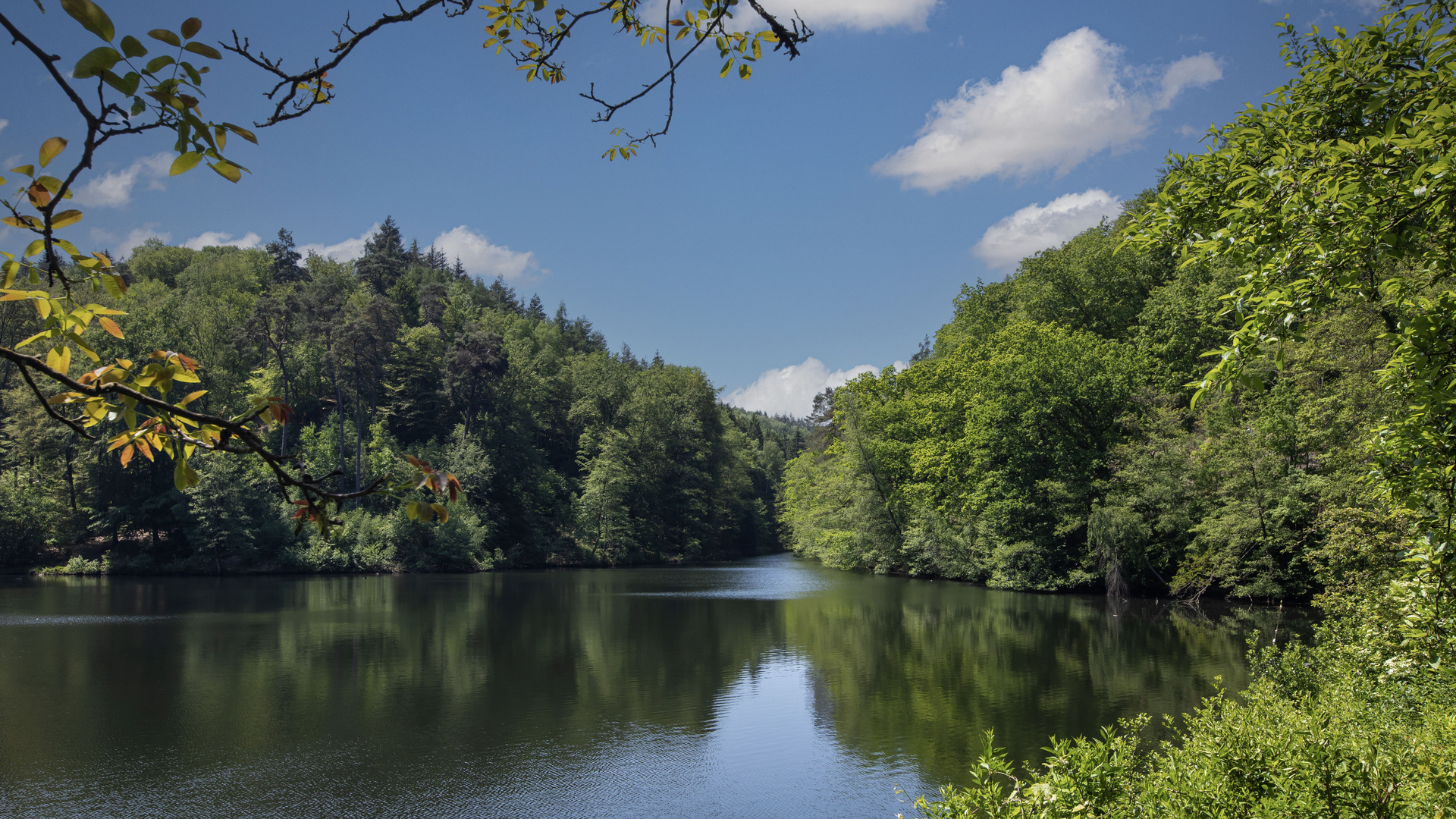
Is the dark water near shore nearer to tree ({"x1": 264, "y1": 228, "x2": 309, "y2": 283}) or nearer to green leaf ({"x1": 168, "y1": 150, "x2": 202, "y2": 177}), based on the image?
green leaf ({"x1": 168, "y1": 150, "x2": 202, "y2": 177})

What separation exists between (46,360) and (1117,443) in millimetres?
33638

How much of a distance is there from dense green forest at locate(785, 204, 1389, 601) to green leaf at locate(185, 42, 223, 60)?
18.8 m

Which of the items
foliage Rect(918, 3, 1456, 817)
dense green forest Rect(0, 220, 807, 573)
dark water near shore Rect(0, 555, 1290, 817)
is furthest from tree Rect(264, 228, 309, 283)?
foliage Rect(918, 3, 1456, 817)

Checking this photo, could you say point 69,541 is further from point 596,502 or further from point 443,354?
point 596,502

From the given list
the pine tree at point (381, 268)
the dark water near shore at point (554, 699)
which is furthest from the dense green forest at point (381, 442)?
the dark water near shore at point (554, 699)

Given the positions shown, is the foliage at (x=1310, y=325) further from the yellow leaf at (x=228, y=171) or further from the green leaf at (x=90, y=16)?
the green leaf at (x=90, y=16)

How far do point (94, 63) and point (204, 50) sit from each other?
18cm

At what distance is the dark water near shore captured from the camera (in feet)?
34.3

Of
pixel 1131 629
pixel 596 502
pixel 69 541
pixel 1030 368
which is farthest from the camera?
pixel 596 502

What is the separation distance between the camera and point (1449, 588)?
518 cm

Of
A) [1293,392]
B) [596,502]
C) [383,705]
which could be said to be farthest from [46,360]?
[596,502]

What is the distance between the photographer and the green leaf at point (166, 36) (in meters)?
1.52

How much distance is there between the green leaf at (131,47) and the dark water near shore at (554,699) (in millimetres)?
10063

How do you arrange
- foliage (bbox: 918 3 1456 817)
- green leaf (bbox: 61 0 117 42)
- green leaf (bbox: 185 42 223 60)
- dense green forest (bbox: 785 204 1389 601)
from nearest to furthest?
1. green leaf (bbox: 61 0 117 42)
2. green leaf (bbox: 185 42 223 60)
3. foliage (bbox: 918 3 1456 817)
4. dense green forest (bbox: 785 204 1389 601)
